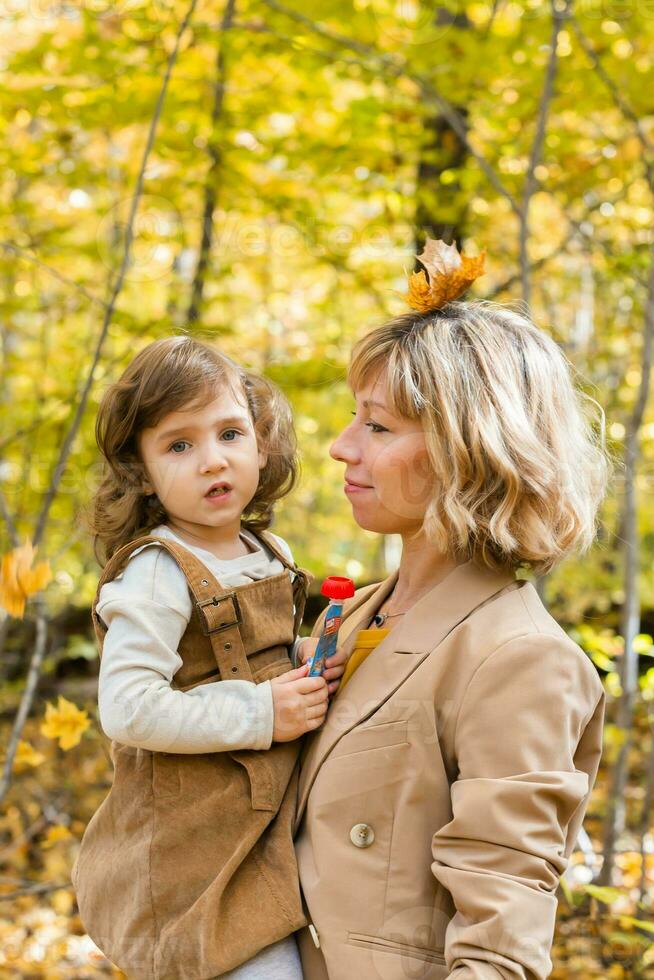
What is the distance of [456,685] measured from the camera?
1311mm

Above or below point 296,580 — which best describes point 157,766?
below

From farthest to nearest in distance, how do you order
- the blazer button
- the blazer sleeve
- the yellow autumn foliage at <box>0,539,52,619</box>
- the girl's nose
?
the yellow autumn foliage at <box>0,539,52,619</box> < the girl's nose < the blazer button < the blazer sleeve

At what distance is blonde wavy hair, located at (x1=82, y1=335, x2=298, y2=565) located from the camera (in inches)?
61.8

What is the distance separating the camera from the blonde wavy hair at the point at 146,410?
157cm

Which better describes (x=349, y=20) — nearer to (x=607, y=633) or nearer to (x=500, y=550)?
(x=607, y=633)

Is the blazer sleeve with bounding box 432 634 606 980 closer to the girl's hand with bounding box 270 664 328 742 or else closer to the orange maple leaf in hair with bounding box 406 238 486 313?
the girl's hand with bounding box 270 664 328 742

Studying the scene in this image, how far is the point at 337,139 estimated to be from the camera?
4.09 m

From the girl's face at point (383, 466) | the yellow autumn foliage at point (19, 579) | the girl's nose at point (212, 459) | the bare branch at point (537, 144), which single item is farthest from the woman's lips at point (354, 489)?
the bare branch at point (537, 144)

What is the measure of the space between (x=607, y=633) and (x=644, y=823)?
90 centimetres

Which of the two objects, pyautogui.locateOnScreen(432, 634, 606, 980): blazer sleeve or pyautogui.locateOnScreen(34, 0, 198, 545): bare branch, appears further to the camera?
pyautogui.locateOnScreen(34, 0, 198, 545): bare branch

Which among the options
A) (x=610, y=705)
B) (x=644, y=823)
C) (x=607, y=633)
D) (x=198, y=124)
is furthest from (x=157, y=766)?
(x=610, y=705)

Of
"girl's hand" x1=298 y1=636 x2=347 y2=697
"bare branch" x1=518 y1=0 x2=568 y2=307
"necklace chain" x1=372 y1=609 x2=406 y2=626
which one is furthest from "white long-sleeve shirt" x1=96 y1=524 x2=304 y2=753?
"bare branch" x1=518 y1=0 x2=568 y2=307

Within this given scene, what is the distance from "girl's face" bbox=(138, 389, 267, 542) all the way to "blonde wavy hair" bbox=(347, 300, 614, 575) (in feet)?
0.87

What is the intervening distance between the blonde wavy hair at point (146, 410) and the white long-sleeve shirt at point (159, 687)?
16 centimetres
